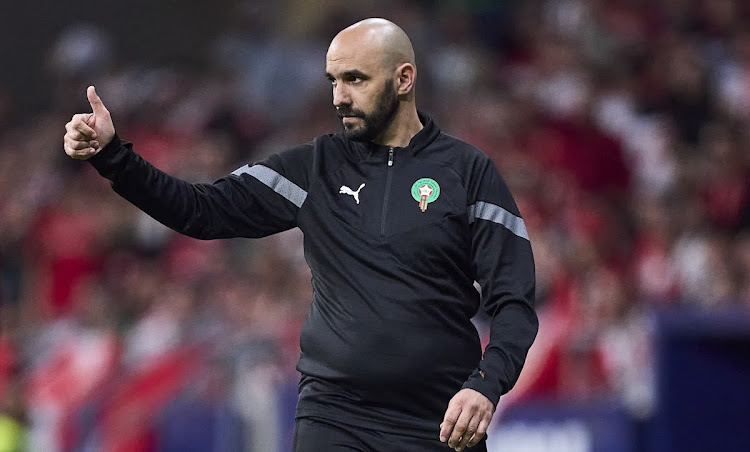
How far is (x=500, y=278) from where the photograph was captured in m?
4.46

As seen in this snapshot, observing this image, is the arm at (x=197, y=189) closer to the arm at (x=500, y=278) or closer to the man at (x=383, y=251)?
the man at (x=383, y=251)

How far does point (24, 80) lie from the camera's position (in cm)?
1473

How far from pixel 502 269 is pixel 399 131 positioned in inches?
21.7

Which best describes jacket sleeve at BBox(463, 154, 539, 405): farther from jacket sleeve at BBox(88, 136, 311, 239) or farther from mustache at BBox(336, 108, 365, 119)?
jacket sleeve at BBox(88, 136, 311, 239)

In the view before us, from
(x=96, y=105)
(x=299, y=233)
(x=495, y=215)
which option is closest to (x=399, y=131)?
(x=495, y=215)

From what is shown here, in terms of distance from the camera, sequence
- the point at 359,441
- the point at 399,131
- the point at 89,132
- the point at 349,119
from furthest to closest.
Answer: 1. the point at 399,131
2. the point at 349,119
3. the point at 359,441
4. the point at 89,132

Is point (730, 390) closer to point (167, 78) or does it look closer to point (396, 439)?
point (396, 439)

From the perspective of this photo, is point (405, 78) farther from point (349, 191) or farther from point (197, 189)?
point (197, 189)

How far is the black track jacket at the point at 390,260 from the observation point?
14.6ft

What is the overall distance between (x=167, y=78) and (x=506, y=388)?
420 inches

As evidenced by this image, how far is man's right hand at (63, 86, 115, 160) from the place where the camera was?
4215mm

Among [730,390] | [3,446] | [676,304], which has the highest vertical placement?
[676,304]

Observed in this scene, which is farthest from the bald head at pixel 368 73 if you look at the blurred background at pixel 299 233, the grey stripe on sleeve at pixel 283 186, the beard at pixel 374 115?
the blurred background at pixel 299 233

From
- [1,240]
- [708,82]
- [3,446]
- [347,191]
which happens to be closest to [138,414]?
[3,446]
